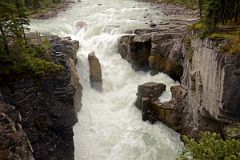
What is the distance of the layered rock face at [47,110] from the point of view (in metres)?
28.3

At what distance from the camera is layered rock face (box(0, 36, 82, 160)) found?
93.0 feet

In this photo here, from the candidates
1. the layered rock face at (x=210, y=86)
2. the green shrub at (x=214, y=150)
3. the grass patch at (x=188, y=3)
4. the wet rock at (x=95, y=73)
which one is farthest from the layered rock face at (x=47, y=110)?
the grass patch at (x=188, y=3)

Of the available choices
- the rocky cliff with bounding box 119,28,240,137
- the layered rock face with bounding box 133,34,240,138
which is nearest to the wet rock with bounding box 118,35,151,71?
the rocky cliff with bounding box 119,28,240,137

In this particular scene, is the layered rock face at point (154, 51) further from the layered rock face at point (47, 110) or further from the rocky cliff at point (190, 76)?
the layered rock face at point (47, 110)

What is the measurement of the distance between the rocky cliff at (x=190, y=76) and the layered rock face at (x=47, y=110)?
10.2 m

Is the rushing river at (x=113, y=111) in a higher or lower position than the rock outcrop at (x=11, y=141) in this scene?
lower

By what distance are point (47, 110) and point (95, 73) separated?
15532 millimetres

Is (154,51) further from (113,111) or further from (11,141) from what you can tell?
(11,141)

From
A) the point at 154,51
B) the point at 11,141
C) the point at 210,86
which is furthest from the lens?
the point at 154,51

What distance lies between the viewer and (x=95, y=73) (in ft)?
148

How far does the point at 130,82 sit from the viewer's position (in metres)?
45.7

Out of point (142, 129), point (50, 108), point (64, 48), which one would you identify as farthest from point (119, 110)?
point (50, 108)

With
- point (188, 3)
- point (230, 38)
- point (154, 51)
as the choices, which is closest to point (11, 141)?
Answer: point (230, 38)

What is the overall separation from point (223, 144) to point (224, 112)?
9407 mm
